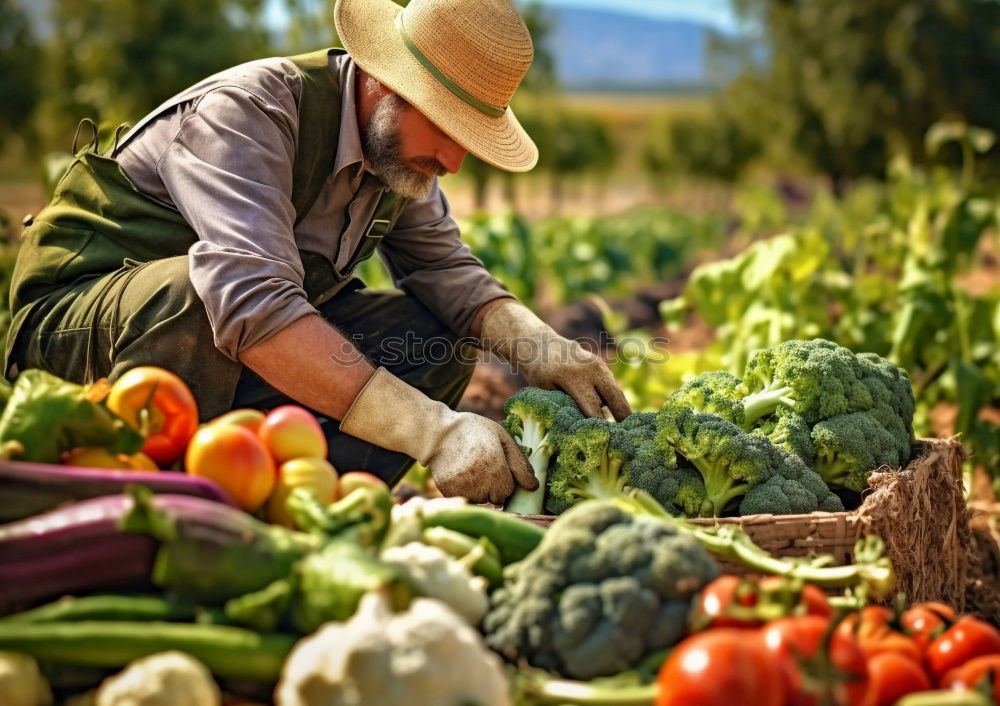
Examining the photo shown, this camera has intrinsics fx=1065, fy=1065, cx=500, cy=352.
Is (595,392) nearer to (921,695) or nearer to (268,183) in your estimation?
(268,183)

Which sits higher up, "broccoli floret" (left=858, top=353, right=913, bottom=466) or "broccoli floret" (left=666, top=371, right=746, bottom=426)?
"broccoli floret" (left=858, top=353, right=913, bottom=466)

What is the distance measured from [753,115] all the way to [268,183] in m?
33.9

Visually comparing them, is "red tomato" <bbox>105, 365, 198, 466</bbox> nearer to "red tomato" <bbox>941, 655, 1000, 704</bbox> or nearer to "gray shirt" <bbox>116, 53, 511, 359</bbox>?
"gray shirt" <bbox>116, 53, 511, 359</bbox>

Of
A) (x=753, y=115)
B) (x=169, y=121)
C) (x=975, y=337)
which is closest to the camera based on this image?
(x=169, y=121)

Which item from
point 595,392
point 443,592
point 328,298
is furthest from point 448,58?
point 443,592

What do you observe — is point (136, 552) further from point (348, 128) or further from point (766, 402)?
point (766, 402)

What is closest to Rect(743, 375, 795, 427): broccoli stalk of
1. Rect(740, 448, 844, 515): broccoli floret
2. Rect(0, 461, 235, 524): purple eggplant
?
Rect(740, 448, 844, 515): broccoli floret

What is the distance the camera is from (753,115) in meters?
35.2

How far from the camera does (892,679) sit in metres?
2.03

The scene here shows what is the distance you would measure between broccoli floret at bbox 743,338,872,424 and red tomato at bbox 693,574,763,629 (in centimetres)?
159

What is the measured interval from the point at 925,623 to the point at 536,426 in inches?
59.8

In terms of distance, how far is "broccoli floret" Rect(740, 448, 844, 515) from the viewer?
124 inches

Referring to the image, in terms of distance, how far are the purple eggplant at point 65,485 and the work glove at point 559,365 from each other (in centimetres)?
191

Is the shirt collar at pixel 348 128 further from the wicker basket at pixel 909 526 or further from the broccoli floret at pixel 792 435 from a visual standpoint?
the broccoli floret at pixel 792 435
